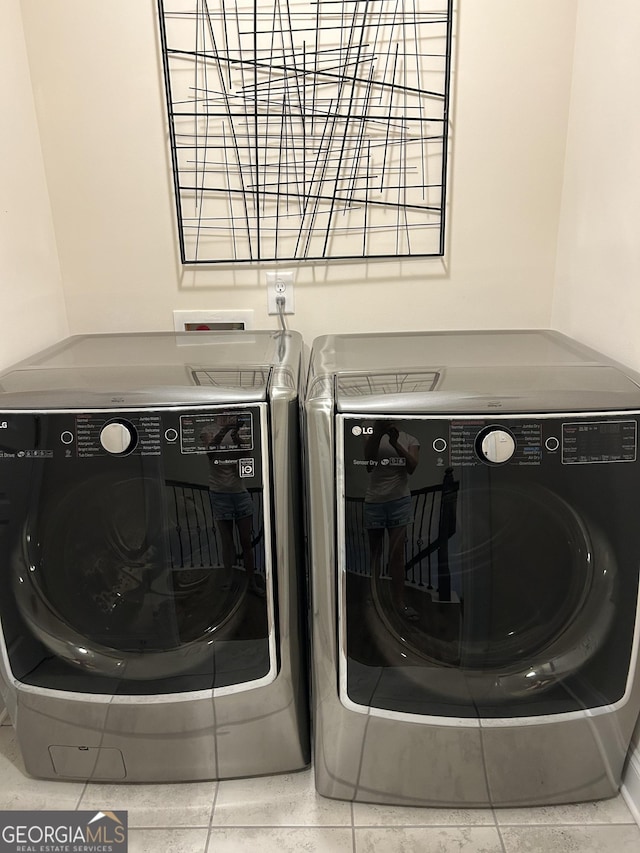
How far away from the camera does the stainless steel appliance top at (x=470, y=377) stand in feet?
3.47

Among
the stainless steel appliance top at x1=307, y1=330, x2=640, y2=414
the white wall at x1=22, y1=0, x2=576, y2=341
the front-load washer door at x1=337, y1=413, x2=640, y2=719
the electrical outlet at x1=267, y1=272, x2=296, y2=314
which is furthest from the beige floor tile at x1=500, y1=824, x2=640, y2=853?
the electrical outlet at x1=267, y1=272, x2=296, y2=314

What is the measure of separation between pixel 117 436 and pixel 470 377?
0.64 m

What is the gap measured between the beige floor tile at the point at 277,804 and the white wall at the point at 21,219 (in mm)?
1061

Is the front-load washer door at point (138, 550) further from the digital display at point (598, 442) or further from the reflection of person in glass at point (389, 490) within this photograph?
the digital display at point (598, 442)

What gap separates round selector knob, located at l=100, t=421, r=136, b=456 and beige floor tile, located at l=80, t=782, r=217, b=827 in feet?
2.51

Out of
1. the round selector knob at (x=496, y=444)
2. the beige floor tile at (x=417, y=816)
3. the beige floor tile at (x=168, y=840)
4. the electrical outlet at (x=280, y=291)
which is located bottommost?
the beige floor tile at (x=417, y=816)

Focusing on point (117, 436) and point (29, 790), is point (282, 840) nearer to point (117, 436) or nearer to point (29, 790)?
point (29, 790)

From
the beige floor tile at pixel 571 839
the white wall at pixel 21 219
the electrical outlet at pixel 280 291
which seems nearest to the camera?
the beige floor tile at pixel 571 839

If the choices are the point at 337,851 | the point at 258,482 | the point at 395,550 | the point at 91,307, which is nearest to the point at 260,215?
the point at 91,307

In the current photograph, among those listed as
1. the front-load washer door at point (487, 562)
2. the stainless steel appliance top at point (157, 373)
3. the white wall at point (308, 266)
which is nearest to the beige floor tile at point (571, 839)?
the front-load washer door at point (487, 562)

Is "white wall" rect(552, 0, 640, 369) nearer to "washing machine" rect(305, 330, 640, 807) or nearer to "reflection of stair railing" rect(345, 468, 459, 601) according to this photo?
"washing machine" rect(305, 330, 640, 807)

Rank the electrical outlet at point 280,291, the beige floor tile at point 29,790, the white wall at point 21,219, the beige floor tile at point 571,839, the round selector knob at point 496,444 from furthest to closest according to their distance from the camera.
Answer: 1. the electrical outlet at point 280,291
2. the white wall at point 21,219
3. the beige floor tile at point 29,790
4. the beige floor tile at point 571,839
5. the round selector knob at point 496,444

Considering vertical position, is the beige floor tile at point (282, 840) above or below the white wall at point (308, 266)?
below

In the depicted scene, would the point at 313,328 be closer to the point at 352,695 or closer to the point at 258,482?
the point at 258,482
